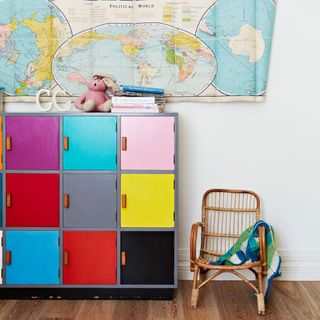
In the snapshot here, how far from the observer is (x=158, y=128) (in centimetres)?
315

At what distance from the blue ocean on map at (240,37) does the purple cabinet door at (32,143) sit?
117 centimetres

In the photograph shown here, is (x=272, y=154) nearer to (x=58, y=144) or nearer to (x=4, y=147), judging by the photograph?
(x=58, y=144)

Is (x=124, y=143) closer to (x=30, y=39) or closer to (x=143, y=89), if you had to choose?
(x=143, y=89)

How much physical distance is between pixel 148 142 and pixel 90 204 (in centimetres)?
52

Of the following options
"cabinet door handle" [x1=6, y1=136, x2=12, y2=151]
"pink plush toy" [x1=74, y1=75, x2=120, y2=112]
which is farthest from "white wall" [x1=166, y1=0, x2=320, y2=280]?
"cabinet door handle" [x1=6, y1=136, x2=12, y2=151]

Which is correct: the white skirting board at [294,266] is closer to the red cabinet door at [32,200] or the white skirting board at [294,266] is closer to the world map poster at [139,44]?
the red cabinet door at [32,200]

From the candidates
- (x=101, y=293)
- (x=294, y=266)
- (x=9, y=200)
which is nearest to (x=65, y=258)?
(x=101, y=293)

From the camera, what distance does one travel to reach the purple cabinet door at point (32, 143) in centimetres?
314

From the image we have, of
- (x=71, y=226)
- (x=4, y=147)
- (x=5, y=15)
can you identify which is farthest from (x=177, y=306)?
(x=5, y=15)

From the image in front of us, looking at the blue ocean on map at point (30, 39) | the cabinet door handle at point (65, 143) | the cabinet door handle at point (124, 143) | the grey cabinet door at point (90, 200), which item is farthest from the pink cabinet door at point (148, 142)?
the blue ocean on map at point (30, 39)

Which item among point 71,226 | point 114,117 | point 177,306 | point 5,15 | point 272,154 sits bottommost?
point 177,306

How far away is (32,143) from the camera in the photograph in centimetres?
315

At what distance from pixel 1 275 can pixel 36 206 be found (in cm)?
48

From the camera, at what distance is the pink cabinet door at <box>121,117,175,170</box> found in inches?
124
